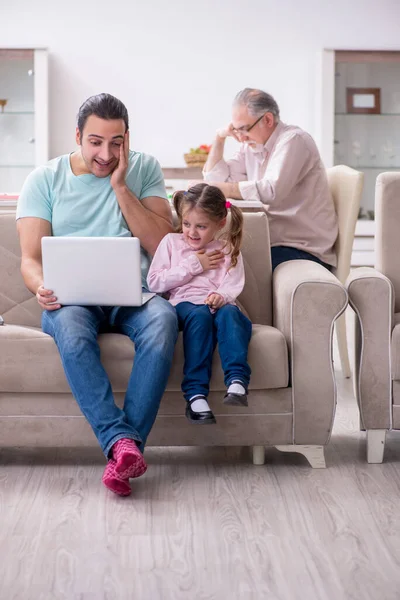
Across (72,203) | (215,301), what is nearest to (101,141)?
(72,203)

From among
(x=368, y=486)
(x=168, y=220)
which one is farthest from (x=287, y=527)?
(x=168, y=220)

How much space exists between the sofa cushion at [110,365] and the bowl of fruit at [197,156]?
10.4ft

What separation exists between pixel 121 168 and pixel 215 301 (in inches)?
20.3

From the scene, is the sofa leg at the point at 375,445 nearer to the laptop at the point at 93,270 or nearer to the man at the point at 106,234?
the man at the point at 106,234

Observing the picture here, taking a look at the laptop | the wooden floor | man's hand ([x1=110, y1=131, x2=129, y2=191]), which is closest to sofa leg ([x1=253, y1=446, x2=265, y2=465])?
the wooden floor

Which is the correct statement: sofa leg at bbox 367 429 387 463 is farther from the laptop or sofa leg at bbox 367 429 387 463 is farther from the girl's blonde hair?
the laptop

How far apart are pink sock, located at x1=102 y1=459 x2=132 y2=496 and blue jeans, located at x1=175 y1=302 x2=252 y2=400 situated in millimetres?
299

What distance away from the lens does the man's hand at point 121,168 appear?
2725 millimetres

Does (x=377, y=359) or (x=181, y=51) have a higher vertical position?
(x=181, y=51)

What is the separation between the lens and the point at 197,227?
2705mm

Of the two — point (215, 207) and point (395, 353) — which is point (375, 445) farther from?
point (215, 207)

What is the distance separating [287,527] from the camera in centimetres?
210

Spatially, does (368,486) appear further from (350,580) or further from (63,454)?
(63,454)

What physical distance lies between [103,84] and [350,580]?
4818 millimetres
